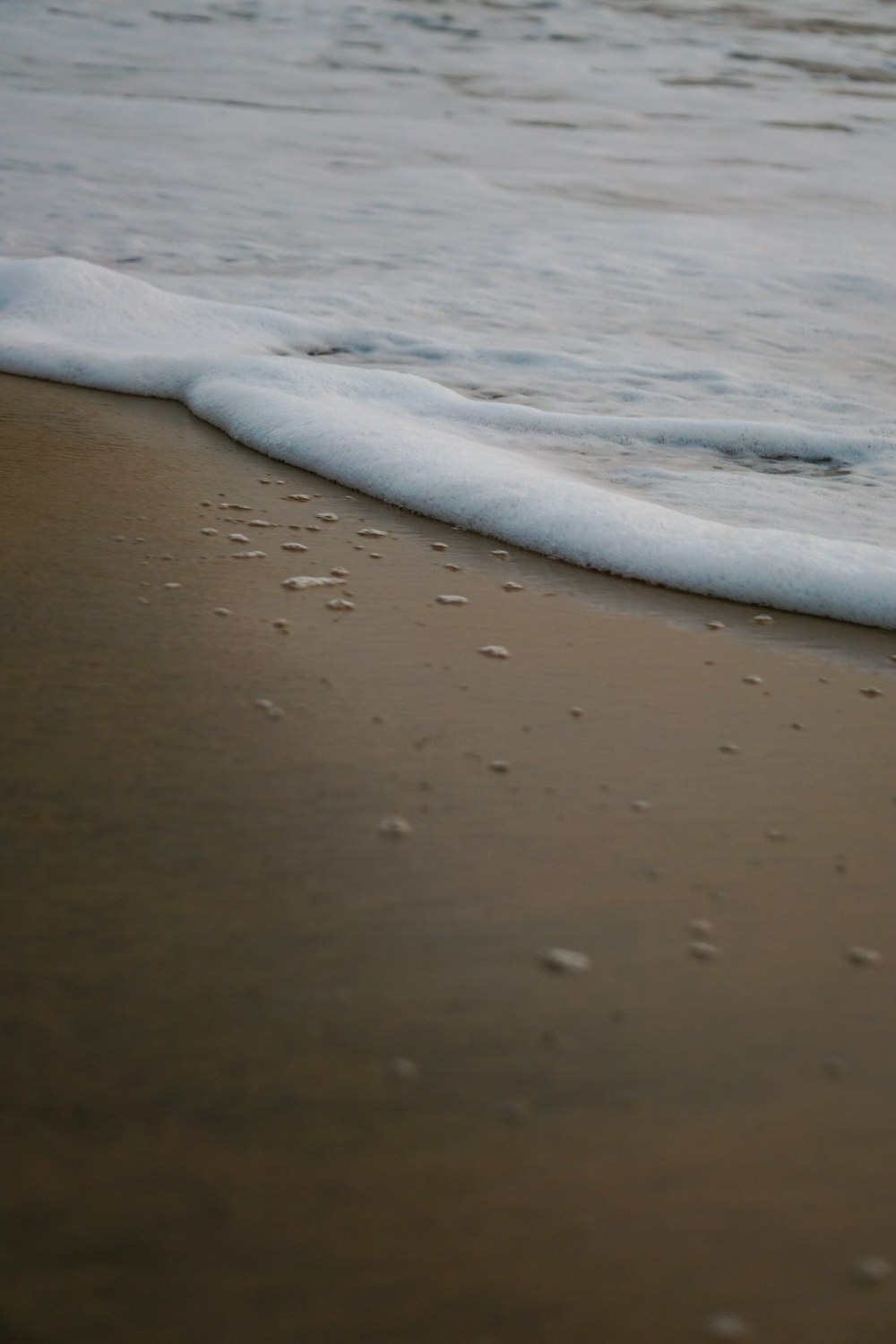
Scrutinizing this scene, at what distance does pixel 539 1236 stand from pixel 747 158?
7272 mm

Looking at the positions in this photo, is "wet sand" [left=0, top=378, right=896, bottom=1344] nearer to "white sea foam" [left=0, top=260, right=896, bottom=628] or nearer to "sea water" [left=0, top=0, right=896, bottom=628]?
"white sea foam" [left=0, top=260, right=896, bottom=628]

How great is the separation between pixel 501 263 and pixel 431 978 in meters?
4.22

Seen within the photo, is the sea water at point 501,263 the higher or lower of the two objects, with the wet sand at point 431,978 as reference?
higher

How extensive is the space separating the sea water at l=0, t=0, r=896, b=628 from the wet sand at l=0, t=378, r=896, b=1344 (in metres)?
0.68

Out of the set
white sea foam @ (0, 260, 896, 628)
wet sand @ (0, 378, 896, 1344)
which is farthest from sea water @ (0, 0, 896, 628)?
wet sand @ (0, 378, 896, 1344)

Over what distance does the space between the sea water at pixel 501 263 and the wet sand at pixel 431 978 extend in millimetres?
682

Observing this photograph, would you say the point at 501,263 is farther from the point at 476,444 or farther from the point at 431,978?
the point at 431,978

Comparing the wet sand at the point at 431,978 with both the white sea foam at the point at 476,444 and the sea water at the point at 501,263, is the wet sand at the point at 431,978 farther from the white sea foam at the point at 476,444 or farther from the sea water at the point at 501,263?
the sea water at the point at 501,263

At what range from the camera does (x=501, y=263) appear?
15.9 feet

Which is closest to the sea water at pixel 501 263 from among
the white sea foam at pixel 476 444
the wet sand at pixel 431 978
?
the white sea foam at pixel 476 444

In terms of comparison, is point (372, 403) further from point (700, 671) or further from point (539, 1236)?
point (539, 1236)

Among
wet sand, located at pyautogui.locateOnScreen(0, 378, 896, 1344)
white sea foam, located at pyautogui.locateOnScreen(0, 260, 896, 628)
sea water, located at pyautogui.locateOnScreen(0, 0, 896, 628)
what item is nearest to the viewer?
wet sand, located at pyautogui.locateOnScreen(0, 378, 896, 1344)

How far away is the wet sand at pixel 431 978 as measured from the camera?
0.78m

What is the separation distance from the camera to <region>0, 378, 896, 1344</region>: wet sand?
2.57 ft
